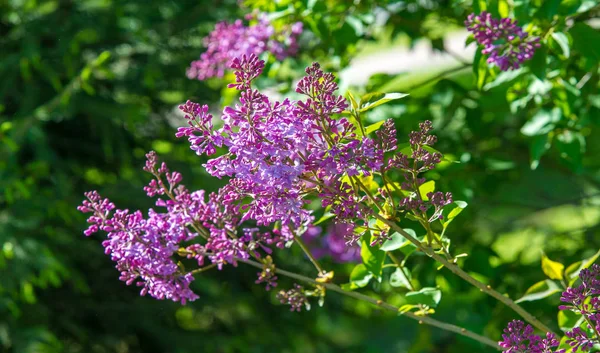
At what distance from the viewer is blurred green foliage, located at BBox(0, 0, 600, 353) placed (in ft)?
7.67

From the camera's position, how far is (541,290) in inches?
62.4

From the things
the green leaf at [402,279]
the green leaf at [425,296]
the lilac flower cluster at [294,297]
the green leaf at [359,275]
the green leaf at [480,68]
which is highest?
the green leaf at [480,68]

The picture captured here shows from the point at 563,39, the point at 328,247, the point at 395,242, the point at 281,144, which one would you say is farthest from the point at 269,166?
the point at 328,247

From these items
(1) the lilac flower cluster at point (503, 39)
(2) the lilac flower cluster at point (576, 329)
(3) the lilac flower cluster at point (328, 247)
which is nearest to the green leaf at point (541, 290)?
(2) the lilac flower cluster at point (576, 329)

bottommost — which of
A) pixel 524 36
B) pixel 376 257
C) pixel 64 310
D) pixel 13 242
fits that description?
pixel 376 257

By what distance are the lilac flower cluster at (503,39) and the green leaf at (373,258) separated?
46cm

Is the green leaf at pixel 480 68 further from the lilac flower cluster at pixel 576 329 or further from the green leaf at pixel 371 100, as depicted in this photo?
the lilac flower cluster at pixel 576 329

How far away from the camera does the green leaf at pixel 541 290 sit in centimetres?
151

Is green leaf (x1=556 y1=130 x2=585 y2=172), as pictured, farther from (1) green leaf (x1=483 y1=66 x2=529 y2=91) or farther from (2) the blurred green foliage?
(1) green leaf (x1=483 y1=66 x2=529 y2=91)

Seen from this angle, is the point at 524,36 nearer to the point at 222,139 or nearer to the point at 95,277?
the point at 222,139

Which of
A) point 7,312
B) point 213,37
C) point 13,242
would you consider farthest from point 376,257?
point 7,312

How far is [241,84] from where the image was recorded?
111 cm

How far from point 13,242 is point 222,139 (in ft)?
6.64

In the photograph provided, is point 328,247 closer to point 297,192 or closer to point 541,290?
point 541,290
